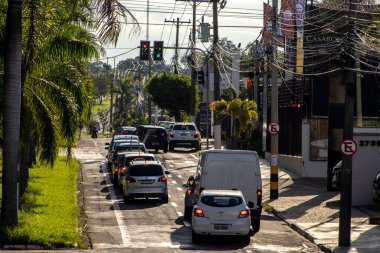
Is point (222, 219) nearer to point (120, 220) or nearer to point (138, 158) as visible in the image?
point (120, 220)

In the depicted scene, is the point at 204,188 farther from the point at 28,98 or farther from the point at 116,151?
the point at 116,151

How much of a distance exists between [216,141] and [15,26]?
3085 centimetres

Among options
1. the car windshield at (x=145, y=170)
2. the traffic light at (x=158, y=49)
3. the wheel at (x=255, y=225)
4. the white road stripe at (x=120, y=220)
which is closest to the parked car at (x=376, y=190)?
the wheel at (x=255, y=225)

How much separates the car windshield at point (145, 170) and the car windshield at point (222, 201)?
1020 cm

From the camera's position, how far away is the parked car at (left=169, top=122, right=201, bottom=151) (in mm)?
60844

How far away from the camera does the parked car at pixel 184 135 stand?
200ft

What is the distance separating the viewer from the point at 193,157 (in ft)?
190

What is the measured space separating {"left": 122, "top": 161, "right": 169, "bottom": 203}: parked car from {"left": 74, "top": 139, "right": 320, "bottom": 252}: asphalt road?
46cm

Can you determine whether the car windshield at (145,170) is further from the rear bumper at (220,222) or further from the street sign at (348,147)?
the street sign at (348,147)

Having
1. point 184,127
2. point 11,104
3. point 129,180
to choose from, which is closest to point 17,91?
point 11,104

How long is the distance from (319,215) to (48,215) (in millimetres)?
9817

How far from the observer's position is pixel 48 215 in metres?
28.1

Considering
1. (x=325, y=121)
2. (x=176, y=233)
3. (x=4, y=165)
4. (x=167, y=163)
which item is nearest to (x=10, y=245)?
(x=4, y=165)

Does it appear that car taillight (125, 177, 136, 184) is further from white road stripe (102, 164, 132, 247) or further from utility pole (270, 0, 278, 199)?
utility pole (270, 0, 278, 199)
